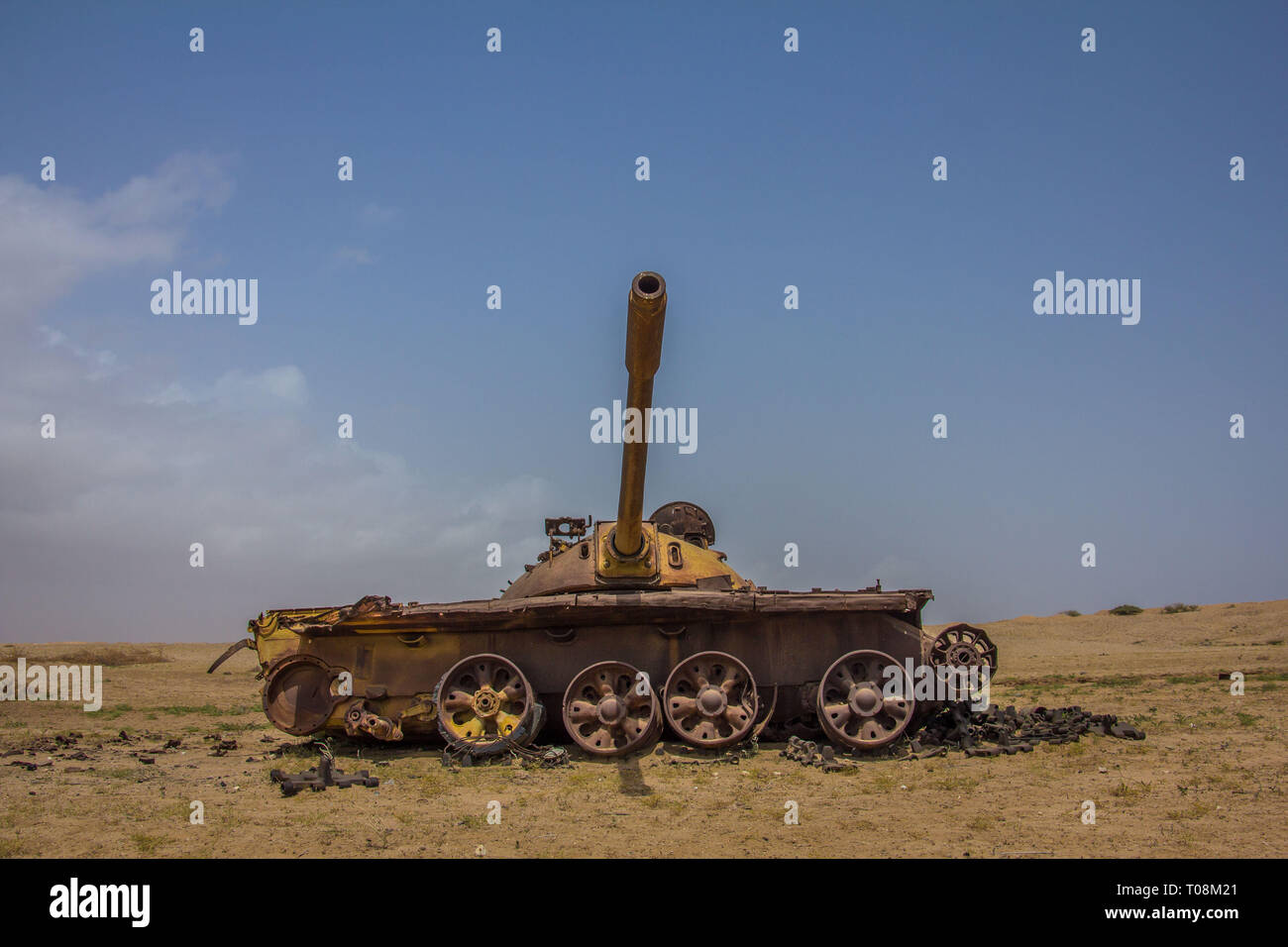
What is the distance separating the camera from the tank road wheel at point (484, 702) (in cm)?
1223

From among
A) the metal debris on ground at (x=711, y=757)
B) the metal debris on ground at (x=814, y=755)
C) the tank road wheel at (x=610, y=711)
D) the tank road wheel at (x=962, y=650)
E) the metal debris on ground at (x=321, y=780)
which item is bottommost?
the metal debris on ground at (x=711, y=757)

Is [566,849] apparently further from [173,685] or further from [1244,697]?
[173,685]

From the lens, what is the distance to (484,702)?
486 inches

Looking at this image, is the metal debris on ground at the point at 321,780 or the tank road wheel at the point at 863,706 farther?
the tank road wheel at the point at 863,706

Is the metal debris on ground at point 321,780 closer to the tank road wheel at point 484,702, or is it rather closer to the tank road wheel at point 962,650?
the tank road wheel at point 484,702

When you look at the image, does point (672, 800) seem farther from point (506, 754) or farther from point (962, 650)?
point (962, 650)

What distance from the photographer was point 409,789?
1015 centimetres

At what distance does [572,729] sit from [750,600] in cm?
280

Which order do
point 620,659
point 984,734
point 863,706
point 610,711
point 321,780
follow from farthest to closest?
point 620,659
point 984,734
point 610,711
point 863,706
point 321,780

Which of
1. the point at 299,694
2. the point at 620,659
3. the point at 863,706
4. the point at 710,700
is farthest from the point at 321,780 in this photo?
the point at 863,706

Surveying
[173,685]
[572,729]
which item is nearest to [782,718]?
[572,729]

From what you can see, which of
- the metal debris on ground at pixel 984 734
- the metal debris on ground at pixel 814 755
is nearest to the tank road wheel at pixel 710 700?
the metal debris on ground at pixel 814 755

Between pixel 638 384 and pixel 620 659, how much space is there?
3.94 metres

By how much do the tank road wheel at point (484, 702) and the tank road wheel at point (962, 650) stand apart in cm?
548
